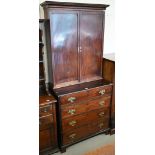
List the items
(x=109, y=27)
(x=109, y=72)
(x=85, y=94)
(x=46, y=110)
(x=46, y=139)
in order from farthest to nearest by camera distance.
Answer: (x=109, y=27) < (x=109, y=72) < (x=85, y=94) < (x=46, y=139) < (x=46, y=110)

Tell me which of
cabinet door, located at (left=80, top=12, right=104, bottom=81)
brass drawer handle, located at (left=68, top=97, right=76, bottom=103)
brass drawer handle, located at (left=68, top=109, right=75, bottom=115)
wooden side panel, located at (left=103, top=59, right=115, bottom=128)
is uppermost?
cabinet door, located at (left=80, top=12, right=104, bottom=81)

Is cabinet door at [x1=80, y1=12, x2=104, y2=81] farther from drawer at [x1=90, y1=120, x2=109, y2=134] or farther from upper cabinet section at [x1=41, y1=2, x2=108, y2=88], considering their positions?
drawer at [x1=90, y1=120, x2=109, y2=134]

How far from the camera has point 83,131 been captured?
7.80ft

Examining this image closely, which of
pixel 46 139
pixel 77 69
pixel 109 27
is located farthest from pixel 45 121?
pixel 109 27

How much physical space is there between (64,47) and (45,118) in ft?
2.92

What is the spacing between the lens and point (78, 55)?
2.28 meters

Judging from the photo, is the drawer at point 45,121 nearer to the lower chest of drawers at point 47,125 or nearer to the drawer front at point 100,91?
the lower chest of drawers at point 47,125

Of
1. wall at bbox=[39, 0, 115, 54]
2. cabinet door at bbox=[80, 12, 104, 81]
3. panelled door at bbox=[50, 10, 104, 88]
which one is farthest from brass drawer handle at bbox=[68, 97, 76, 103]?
wall at bbox=[39, 0, 115, 54]

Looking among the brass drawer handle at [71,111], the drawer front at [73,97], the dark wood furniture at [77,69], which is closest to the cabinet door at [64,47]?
the dark wood furniture at [77,69]

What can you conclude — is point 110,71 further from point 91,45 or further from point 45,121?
point 45,121

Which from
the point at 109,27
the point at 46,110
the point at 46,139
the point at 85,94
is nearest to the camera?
the point at 46,110

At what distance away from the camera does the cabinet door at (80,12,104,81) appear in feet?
7.33
